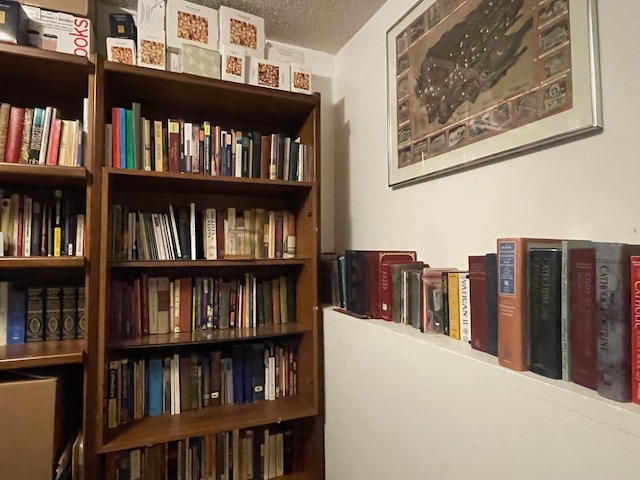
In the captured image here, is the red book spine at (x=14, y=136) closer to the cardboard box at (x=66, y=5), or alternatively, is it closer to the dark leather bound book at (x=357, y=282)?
the cardboard box at (x=66, y=5)

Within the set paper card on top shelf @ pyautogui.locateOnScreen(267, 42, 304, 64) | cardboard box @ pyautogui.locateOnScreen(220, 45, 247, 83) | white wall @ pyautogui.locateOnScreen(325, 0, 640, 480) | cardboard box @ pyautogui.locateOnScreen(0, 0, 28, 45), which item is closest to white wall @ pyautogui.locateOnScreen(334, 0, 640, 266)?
white wall @ pyautogui.locateOnScreen(325, 0, 640, 480)

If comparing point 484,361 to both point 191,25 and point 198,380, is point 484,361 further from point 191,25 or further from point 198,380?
point 191,25

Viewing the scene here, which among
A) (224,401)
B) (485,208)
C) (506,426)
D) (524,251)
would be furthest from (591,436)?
(224,401)

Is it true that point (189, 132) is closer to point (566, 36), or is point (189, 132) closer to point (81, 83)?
point (81, 83)

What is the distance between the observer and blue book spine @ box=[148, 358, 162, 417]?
1482 mm

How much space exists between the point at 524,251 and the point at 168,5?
5.40 feet

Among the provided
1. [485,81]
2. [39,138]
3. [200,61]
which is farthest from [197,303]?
[485,81]

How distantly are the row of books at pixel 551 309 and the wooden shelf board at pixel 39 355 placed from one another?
1135 millimetres

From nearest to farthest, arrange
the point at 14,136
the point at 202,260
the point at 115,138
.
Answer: the point at 14,136 < the point at 115,138 < the point at 202,260

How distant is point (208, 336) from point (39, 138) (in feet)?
3.05

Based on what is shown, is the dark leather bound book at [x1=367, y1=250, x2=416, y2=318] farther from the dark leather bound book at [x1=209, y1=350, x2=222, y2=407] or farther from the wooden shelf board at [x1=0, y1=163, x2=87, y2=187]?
the wooden shelf board at [x1=0, y1=163, x2=87, y2=187]

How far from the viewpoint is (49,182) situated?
1.36 meters

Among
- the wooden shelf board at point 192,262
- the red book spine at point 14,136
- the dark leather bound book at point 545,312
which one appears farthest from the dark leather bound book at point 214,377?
the dark leather bound book at point 545,312

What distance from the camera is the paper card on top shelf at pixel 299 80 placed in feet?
5.54
